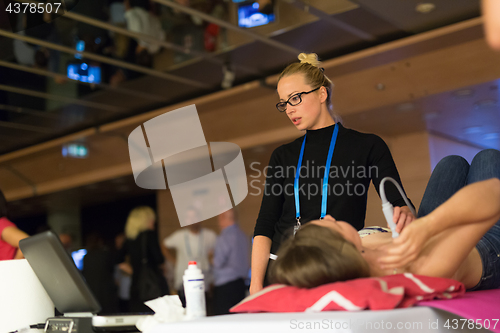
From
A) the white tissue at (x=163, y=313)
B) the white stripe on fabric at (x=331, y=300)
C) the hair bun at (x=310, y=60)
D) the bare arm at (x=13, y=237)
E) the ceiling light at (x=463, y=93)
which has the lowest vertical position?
the white tissue at (x=163, y=313)

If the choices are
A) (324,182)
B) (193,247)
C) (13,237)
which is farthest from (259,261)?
(193,247)

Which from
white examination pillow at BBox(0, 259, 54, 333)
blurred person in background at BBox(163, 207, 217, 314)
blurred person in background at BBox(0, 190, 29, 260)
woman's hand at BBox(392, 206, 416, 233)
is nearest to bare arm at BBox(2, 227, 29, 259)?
blurred person in background at BBox(0, 190, 29, 260)

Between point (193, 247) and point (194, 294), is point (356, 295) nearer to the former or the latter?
point (194, 294)

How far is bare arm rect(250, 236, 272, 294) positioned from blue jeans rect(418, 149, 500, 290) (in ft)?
1.87

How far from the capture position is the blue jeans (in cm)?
143

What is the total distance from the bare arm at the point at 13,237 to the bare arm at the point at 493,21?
2.11 m

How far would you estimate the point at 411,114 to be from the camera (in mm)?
5129

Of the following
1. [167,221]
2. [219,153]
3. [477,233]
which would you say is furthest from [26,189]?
[477,233]

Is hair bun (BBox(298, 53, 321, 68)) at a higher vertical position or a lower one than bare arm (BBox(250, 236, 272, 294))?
higher

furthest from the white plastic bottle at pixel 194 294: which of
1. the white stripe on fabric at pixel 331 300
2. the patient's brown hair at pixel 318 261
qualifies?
the white stripe on fabric at pixel 331 300

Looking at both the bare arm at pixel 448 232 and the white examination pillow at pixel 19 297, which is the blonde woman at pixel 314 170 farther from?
the white examination pillow at pixel 19 297

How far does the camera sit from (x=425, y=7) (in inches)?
149

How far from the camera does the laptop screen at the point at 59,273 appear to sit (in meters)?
1.22

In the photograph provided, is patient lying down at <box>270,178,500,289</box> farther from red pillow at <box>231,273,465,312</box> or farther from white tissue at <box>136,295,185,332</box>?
white tissue at <box>136,295,185,332</box>
